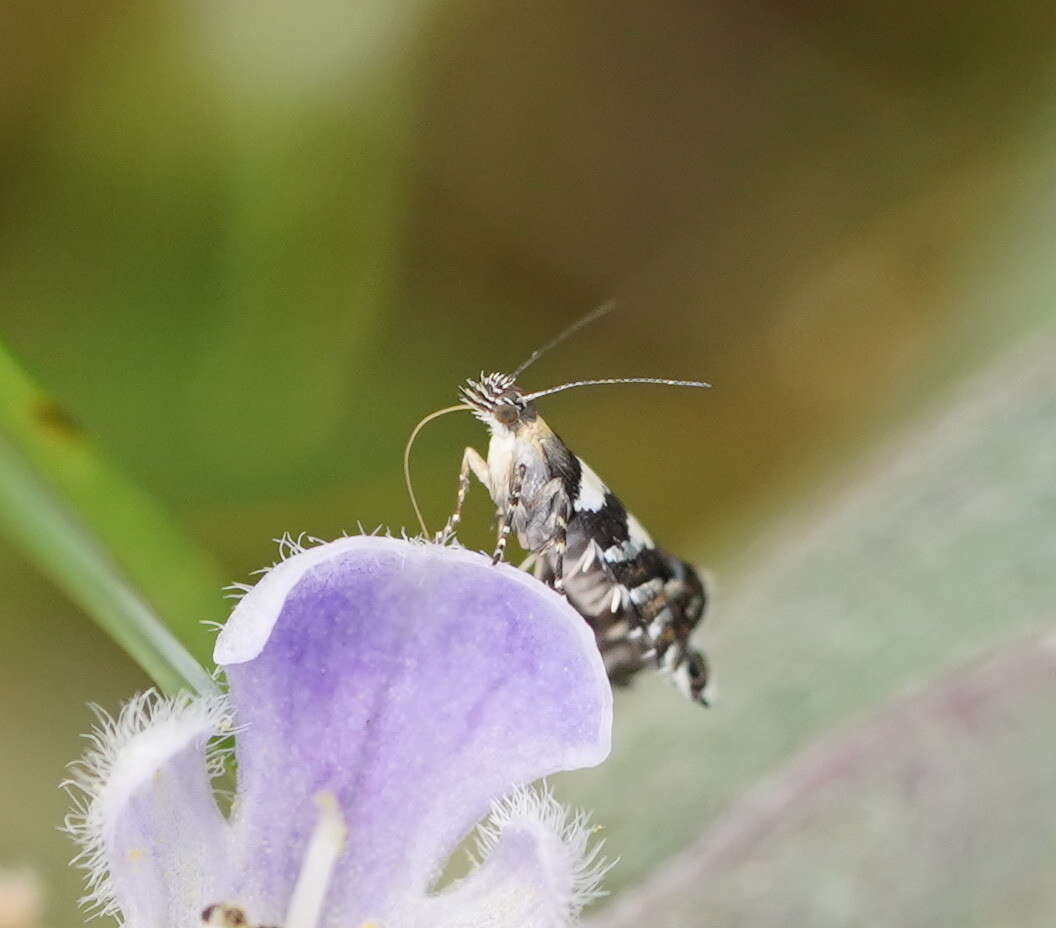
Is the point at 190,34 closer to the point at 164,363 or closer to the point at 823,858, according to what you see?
the point at 164,363

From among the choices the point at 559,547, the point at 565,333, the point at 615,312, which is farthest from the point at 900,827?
the point at 615,312

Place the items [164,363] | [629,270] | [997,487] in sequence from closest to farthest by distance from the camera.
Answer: [997,487]
[164,363]
[629,270]

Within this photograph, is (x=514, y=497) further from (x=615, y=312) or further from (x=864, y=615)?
(x=615, y=312)

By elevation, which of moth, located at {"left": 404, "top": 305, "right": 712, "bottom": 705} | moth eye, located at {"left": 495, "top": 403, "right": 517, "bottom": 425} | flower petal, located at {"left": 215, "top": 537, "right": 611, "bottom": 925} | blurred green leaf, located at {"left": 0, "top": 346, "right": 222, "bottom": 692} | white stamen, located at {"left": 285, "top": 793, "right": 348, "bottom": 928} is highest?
blurred green leaf, located at {"left": 0, "top": 346, "right": 222, "bottom": 692}

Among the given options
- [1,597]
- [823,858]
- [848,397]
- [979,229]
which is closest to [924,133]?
[979,229]

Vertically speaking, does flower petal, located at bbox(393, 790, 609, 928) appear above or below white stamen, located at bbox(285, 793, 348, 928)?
below

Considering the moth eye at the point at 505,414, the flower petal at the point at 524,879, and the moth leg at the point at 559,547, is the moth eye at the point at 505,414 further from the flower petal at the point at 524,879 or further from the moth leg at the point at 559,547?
the flower petal at the point at 524,879

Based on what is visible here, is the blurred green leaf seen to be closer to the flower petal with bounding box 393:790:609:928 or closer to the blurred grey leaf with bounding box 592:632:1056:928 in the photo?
the flower petal with bounding box 393:790:609:928

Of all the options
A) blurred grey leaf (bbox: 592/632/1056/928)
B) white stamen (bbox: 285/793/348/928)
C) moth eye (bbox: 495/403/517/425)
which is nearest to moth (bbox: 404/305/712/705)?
moth eye (bbox: 495/403/517/425)
